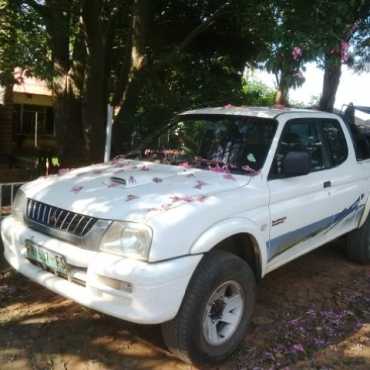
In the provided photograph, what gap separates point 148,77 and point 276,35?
3.26 meters

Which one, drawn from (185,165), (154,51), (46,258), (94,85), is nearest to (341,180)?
(185,165)

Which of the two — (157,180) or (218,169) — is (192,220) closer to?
(157,180)

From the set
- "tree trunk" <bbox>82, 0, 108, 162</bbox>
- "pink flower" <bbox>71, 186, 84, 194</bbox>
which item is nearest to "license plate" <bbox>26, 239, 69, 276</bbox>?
"pink flower" <bbox>71, 186, 84, 194</bbox>

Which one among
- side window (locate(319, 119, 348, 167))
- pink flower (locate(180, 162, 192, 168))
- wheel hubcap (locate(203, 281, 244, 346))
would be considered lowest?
wheel hubcap (locate(203, 281, 244, 346))

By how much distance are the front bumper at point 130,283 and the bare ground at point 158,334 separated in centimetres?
59

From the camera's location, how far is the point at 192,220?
3.23m

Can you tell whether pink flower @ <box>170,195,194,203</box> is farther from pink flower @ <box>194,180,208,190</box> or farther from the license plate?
the license plate

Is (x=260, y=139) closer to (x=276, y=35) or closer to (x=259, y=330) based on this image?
(x=276, y=35)

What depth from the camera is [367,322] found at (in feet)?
14.4

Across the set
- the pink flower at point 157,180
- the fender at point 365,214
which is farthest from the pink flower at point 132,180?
the fender at point 365,214

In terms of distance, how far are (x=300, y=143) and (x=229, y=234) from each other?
61.2 inches

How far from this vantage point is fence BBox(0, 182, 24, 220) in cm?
569

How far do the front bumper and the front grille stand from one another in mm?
123

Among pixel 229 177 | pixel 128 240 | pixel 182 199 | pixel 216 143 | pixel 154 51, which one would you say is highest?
pixel 154 51
